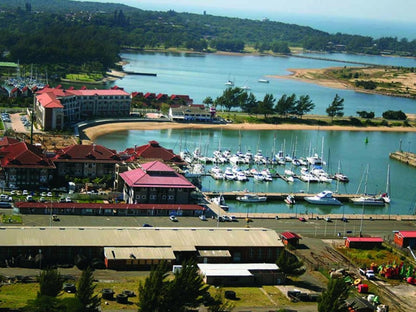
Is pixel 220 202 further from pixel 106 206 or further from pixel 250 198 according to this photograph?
pixel 106 206

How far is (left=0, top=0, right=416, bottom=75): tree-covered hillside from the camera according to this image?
57000mm

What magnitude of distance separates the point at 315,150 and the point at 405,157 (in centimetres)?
395

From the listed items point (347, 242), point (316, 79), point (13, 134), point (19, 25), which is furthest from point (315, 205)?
point (19, 25)

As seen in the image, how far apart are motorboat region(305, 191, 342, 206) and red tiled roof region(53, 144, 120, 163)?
6321mm

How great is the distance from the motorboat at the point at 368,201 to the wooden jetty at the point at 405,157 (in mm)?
7733

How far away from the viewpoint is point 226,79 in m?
63.1

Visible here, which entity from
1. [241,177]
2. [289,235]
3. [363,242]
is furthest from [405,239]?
[241,177]

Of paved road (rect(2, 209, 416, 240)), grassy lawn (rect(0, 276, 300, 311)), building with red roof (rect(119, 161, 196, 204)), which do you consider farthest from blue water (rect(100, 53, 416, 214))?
grassy lawn (rect(0, 276, 300, 311))

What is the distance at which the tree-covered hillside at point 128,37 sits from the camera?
5700 cm

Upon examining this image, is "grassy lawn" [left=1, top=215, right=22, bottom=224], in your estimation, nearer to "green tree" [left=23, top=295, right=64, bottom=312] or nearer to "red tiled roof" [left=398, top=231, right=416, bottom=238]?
"green tree" [left=23, top=295, right=64, bottom=312]

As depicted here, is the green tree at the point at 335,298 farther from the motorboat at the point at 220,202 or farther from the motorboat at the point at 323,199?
the motorboat at the point at 323,199

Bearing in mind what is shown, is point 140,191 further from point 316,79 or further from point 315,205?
point 316,79

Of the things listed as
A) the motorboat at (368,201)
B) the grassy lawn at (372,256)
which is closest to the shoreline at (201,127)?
the motorboat at (368,201)

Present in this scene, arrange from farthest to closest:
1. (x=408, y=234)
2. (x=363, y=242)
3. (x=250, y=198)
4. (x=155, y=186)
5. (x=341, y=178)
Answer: (x=341, y=178) → (x=250, y=198) → (x=155, y=186) → (x=408, y=234) → (x=363, y=242)
